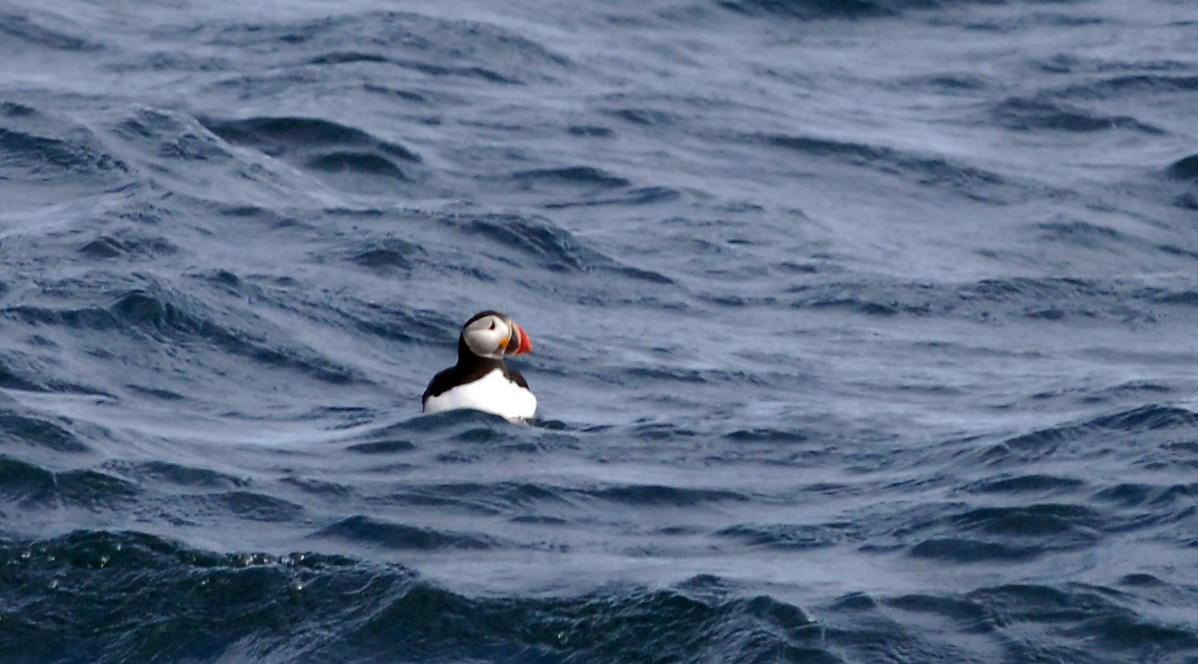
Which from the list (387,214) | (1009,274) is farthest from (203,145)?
(1009,274)

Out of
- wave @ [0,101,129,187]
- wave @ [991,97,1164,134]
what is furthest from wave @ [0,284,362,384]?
wave @ [991,97,1164,134]

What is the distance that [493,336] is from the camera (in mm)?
11492

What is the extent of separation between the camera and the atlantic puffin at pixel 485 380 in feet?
36.7

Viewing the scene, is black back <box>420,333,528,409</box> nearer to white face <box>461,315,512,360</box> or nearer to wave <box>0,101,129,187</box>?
white face <box>461,315,512,360</box>

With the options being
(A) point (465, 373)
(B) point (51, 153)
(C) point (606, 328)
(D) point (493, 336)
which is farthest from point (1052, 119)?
(A) point (465, 373)

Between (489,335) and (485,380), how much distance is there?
352mm

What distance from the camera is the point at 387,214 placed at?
15.0 metres

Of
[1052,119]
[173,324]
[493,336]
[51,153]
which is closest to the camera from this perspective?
[493,336]

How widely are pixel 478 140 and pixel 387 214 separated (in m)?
2.43

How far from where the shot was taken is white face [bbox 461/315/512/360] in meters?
11.4

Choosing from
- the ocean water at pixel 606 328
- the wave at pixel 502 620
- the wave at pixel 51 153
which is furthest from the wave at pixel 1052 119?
the wave at pixel 502 620

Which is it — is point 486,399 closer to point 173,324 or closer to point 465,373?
point 465,373

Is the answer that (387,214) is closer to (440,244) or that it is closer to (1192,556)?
(440,244)

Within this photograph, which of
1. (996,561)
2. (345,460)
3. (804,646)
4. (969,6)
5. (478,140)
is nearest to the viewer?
(804,646)
